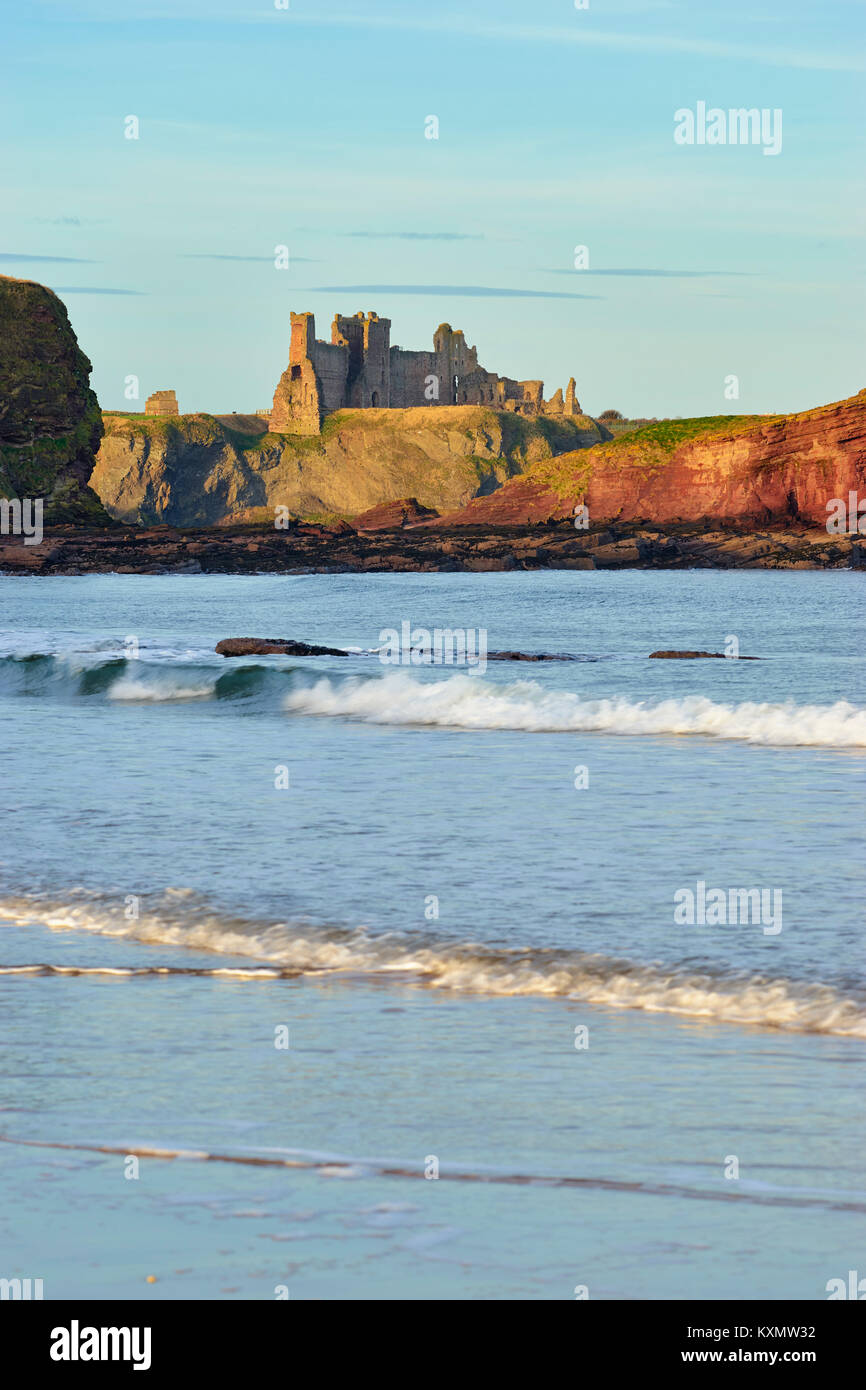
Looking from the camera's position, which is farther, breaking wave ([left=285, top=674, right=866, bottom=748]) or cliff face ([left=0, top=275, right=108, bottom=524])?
cliff face ([left=0, top=275, right=108, bottom=524])

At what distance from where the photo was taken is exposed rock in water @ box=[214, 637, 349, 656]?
38469mm

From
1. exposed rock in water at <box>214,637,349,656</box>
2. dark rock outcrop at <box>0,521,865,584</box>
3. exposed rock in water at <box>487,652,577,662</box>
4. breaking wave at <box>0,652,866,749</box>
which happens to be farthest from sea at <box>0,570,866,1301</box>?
dark rock outcrop at <box>0,521,865,584</box>

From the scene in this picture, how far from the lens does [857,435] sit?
160000mm

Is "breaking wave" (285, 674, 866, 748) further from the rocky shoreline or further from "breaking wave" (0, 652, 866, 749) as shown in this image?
the rocky shoreline

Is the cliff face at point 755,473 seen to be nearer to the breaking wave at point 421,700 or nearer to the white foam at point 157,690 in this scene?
the breaking wave at point 421,700

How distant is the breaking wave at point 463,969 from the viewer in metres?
7.88

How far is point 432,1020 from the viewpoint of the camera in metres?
7.78

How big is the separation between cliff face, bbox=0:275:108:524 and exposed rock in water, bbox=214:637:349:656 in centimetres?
13099

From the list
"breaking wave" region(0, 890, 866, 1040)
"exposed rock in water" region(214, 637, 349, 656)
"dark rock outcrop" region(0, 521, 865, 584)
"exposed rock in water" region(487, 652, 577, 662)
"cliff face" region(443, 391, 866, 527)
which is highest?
"cliff face" region(443, 391, 866, 527)

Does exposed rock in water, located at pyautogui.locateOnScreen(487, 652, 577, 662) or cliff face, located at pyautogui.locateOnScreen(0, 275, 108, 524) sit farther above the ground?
cliff face, located at pyautogui.locateOnScreen(0, 275, 108, 524)

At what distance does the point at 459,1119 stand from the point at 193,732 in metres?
17.6

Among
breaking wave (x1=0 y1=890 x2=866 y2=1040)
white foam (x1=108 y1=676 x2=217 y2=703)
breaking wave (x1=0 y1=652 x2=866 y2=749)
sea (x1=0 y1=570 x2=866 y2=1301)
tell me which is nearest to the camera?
sea (x1=0 y1=570 x2=866 y2=1301)

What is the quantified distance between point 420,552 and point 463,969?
5522 inches
